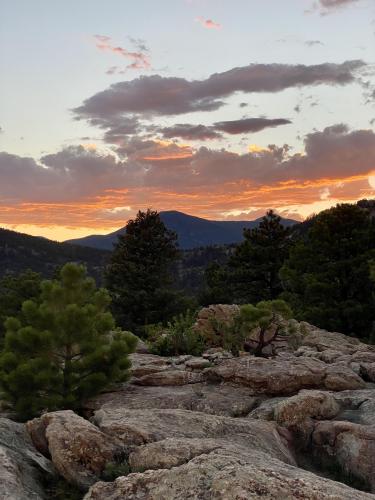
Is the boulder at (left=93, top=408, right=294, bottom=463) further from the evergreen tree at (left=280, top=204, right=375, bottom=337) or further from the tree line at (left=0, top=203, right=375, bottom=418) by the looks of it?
the evergreen tree at (left=280, top=204, right=375, bottom=337)

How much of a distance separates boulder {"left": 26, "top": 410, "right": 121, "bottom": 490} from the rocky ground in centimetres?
2

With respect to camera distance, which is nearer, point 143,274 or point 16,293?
point 16,293


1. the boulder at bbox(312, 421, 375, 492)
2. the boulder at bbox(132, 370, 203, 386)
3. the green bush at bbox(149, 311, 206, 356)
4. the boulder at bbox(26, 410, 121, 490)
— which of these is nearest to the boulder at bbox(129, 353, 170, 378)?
the boulder at bbox(132, 370, 203, 386)

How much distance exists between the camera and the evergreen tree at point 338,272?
110ft

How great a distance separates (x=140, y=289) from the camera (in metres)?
42.5

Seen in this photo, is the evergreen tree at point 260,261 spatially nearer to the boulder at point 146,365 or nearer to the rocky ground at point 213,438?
the boulder at point 146,365

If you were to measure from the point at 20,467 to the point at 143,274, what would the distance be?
115 ft

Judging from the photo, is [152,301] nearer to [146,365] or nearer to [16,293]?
[16,293]

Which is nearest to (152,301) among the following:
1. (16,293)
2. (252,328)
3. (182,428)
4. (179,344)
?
(16,293)

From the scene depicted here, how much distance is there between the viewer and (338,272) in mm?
34562

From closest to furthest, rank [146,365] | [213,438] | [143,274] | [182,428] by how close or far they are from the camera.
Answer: [213,438], [182,428], [146,365], [143,274]

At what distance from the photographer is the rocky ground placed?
617cm

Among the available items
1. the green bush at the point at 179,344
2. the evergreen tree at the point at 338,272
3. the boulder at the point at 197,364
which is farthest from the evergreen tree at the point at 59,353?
the evergreen tree at the point at 338,272

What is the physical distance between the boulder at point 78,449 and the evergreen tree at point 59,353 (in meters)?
3.90
